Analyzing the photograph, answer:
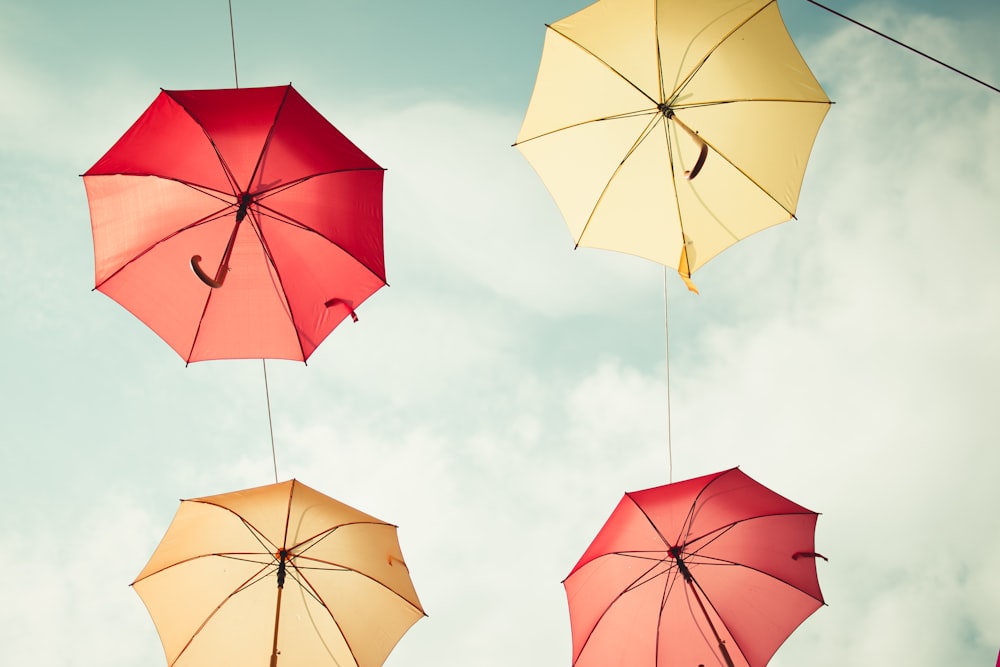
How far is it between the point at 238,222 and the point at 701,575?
19.2ft

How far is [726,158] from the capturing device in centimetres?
704

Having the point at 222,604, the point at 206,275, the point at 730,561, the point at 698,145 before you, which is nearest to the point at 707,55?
the point at 698,145

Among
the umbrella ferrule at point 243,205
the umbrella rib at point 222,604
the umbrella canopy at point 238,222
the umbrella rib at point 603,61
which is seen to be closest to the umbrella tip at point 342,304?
the umbrella canopy at point 238,222

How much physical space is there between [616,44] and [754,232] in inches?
90.0

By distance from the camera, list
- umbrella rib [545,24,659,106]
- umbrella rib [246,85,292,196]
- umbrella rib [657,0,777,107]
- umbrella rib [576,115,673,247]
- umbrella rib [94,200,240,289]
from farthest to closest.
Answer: umbrella rib [576,115,673,247]
umbrella rib [545,24,659,106]
umbrella rib [94,200,240,289]
umbrella rib [657,0,777,107]
umbrella rib [246,85,292,196]

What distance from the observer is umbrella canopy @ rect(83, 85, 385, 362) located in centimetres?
660

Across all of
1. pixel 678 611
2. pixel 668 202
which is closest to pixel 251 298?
pixel 668 202

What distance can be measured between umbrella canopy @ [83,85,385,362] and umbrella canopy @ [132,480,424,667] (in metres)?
1.64

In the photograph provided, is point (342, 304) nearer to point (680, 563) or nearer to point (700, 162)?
point (700, 162)

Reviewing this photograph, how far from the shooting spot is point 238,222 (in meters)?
6.79

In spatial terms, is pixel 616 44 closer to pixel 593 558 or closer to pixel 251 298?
pixel 251 298

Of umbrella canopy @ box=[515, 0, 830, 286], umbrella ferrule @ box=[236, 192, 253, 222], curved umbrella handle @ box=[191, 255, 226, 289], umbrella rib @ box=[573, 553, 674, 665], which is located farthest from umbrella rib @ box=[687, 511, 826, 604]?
umbrella ferrule @ box=[236, 192, 253, 222]

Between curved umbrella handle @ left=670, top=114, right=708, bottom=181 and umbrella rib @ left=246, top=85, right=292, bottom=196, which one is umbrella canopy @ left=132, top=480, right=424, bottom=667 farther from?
curved umbrella handle @ left=670, top=114, right=708, bottom=181

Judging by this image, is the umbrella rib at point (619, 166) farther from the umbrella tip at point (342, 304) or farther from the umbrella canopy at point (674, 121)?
the umbrella tip at point (342, 304)
